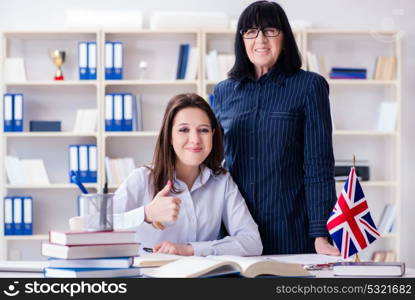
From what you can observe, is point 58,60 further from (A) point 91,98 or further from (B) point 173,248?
(B) point 173,248

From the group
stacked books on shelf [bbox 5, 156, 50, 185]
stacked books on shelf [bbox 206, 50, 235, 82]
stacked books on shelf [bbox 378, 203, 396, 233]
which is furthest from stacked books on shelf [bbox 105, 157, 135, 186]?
stacked books on shelf [bbox 378, 203, 396, 233]

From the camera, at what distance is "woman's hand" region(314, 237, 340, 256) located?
2250 millimetres

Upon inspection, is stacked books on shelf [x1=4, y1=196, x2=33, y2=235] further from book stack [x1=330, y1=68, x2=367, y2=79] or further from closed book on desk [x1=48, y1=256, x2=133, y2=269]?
closed book on desk [x1=48, y1=256, x2=133, y2=269]

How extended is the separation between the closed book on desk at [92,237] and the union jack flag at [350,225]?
2.19 feet

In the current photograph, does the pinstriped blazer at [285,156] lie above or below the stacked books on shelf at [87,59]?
below

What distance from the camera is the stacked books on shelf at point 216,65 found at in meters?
5.28

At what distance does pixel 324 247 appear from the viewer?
2.29 metres

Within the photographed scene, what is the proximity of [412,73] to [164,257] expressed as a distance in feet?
13.2

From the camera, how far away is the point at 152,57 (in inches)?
216

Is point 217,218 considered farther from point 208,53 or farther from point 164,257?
point 208,53

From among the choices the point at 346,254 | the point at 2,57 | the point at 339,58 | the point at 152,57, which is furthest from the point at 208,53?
the point at 346,254

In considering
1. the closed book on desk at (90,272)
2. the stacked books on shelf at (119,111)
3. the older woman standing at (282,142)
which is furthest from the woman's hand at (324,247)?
the stacked books on shelf at (119,111)

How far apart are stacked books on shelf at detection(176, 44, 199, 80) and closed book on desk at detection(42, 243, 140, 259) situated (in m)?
3.74

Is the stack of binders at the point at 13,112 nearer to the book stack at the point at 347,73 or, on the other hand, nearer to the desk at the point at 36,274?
the book stack at the point at 347,73
